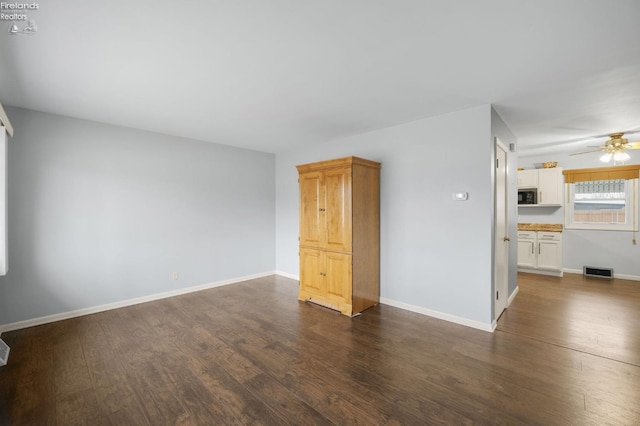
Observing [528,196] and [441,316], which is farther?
[528,196]

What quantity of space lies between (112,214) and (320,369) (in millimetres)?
3516

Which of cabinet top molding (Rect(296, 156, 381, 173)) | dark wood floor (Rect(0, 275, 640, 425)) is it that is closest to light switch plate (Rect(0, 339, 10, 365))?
dark wood floor (Rect(0, 275, 640, 425))

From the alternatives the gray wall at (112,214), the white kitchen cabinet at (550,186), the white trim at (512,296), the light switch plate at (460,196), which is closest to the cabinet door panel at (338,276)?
the light switch plate at (460,196)

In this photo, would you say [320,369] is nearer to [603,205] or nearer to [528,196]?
[528,196]

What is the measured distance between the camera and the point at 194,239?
4648mm

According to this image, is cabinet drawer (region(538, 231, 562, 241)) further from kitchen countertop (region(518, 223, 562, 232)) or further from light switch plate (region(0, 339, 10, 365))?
light switch plate (region(0, 339, 10, 365))

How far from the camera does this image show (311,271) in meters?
4.15

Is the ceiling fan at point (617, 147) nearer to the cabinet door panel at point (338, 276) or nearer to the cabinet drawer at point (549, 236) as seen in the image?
the cabinet drawer at point (549, 236)

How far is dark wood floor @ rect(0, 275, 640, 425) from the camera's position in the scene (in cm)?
189

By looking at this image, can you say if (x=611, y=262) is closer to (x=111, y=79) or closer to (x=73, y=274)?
(x=111, y=79)

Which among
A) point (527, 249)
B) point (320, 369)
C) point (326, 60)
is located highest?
point (326, 60)

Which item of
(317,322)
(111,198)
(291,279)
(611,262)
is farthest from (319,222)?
(611,262)

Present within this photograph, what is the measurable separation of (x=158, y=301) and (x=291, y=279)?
2.28 meters

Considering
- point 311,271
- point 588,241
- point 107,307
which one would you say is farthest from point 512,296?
point 107,307
